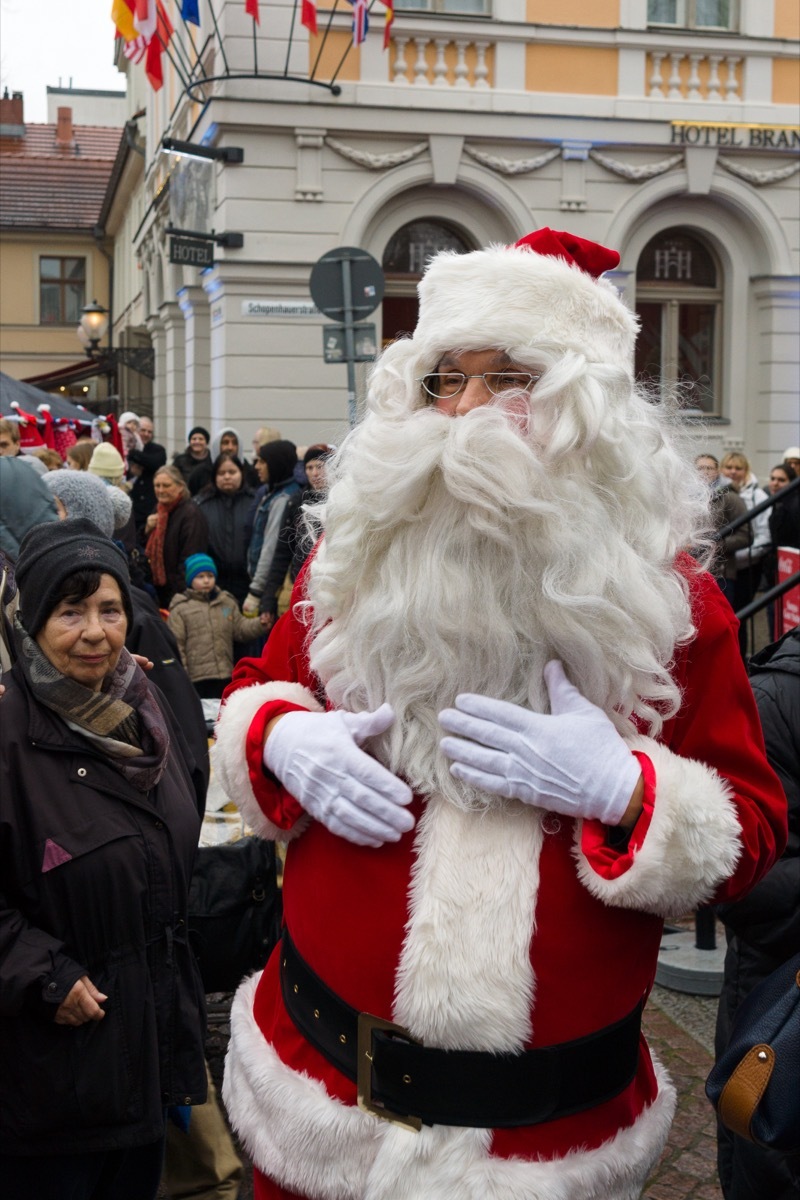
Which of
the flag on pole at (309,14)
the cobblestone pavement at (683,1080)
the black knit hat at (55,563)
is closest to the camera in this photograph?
the black knit hat at (55,563)

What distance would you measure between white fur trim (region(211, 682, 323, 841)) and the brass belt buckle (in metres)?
0.35

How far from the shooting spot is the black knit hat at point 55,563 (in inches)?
→ 106

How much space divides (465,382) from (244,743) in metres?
0.72

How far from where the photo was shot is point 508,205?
566 inches

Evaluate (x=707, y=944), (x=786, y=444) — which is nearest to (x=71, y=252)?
(x=786, y=444)

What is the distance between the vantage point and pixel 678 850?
6.12 ft

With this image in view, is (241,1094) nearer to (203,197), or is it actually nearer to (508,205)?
(508,205)

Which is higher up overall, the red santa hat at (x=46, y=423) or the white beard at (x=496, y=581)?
the red santa hat at (x=46, y=423)

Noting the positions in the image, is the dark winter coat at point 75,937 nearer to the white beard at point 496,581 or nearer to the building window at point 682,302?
the white beard at point 496,581

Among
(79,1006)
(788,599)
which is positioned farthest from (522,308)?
(788,599)

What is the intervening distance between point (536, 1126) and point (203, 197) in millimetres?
14657

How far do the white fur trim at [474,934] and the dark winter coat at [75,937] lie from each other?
32.7 inches

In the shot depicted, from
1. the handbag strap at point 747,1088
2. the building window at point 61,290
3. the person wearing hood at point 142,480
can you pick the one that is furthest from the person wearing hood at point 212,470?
the building window at point 61,290

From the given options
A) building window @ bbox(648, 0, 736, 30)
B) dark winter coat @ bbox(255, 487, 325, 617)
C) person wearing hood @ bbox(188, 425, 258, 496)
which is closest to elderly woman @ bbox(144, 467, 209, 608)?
dark winter coat @ bbox(255, 487, 325, 617)
